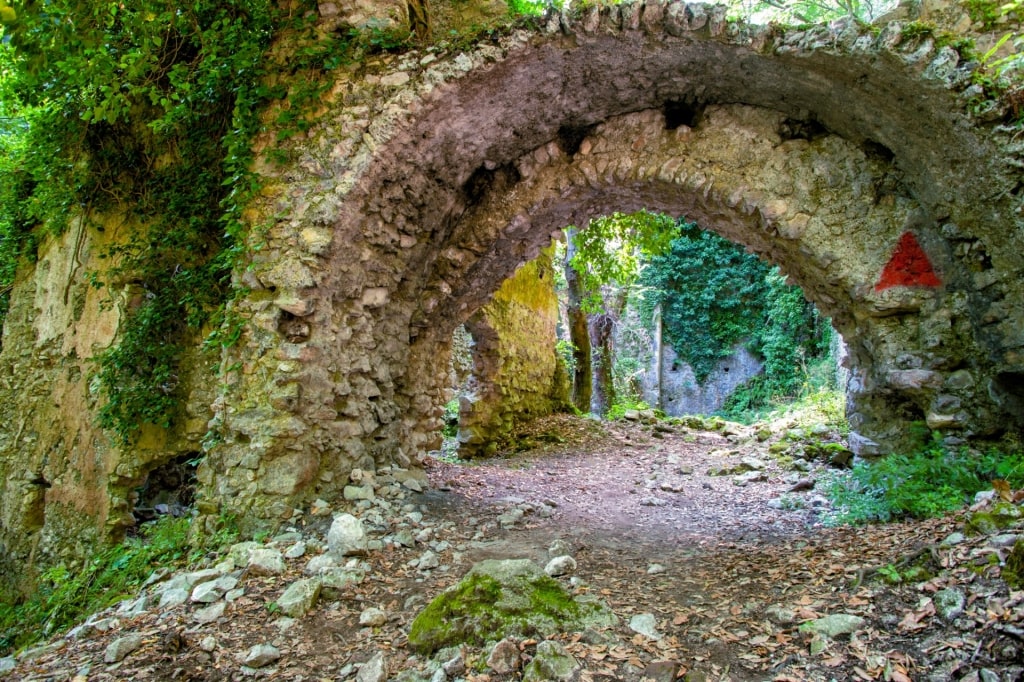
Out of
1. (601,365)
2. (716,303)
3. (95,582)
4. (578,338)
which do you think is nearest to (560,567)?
(95,582)

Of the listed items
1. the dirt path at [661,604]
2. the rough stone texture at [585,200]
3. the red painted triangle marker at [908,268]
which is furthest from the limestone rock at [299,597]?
the red painted triangle marker at [908,268]

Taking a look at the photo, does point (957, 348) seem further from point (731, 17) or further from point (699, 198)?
point (731, 17)

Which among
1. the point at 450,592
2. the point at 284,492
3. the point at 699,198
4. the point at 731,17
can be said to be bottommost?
the point at 450,592

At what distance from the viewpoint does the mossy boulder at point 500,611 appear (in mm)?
2369

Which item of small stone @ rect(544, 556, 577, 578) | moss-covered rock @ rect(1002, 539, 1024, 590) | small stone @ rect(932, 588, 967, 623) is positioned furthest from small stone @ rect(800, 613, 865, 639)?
small stone @ rect(544, 556, 577, 578)

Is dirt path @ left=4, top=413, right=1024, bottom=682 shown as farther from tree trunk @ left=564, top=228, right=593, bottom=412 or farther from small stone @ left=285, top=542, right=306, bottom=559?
tree trunk @ left=564, top=228, right=593, bottom=412

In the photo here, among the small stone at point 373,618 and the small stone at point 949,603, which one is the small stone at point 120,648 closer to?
the small stone at point 373,618

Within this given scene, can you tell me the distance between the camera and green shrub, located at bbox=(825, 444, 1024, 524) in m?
3.19

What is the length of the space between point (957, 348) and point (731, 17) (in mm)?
2560

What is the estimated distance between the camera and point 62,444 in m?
5.12

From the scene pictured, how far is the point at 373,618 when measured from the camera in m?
Answer: 2.68

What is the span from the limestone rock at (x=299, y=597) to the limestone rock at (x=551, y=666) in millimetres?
1220

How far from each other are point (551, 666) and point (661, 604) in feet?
2.71

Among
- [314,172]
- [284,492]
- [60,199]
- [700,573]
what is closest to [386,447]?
[284,492]
